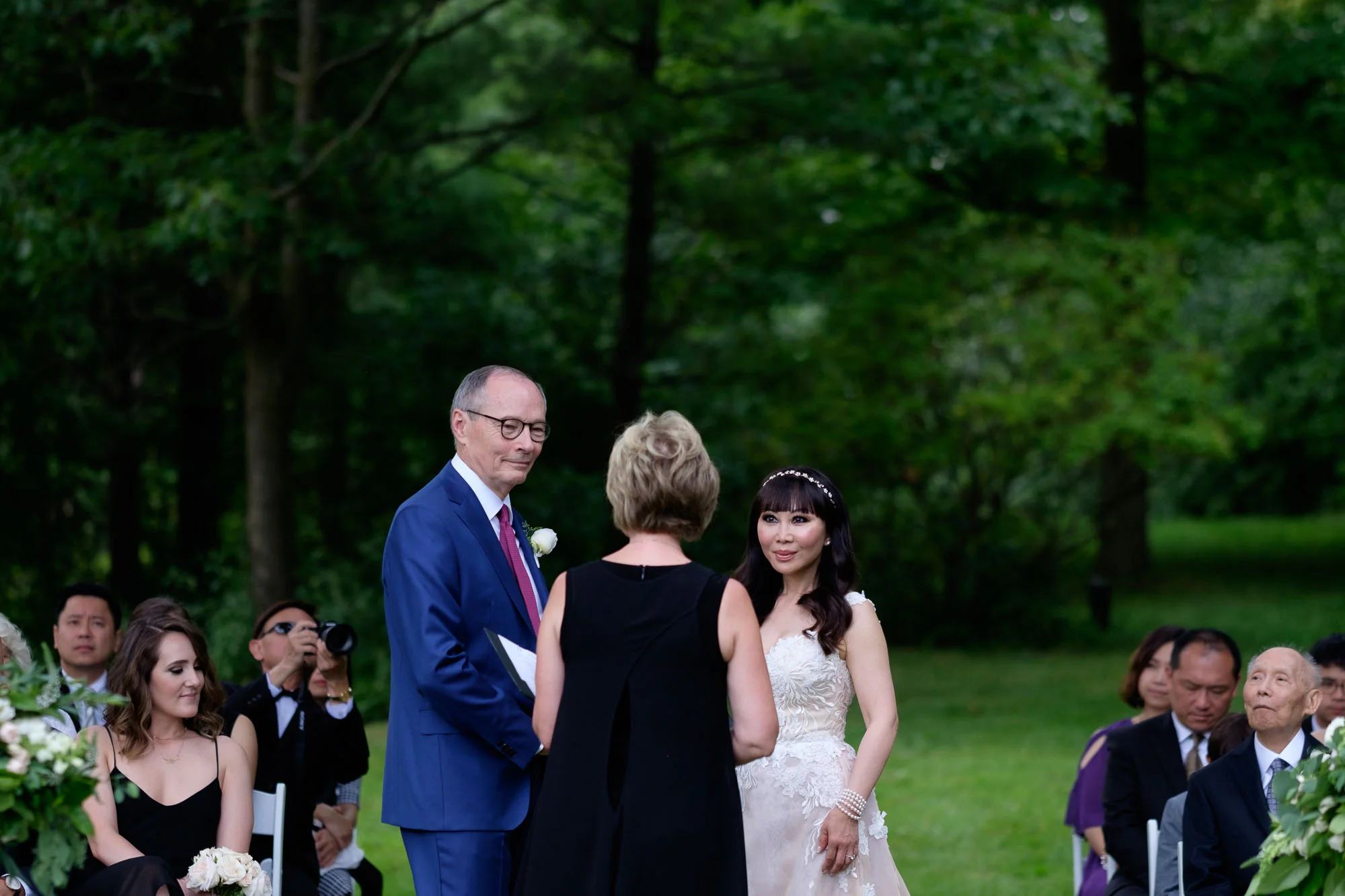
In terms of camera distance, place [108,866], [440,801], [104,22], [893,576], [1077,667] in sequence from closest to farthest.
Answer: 1. [440,801]
2. [108,866]
3. [104,22]
4. [1077,667]
5. [893,576]

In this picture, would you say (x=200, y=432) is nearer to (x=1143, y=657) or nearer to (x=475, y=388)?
(x=1143, y=657)

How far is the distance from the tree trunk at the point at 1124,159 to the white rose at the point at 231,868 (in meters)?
14.4

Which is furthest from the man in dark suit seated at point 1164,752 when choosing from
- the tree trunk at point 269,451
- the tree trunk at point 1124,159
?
the tree trunk at point 1124,159

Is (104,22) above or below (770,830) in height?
above

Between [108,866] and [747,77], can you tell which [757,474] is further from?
[108,866]

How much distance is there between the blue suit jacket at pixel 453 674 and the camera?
3.91 meters

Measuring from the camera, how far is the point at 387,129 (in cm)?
1501

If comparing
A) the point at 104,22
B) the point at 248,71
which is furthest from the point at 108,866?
the point at 248,71

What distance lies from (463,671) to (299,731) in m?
1.92

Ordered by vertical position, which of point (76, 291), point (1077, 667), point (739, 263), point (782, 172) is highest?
point (782, 172)

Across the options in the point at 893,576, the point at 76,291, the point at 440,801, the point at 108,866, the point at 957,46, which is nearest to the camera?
the point at 440,801

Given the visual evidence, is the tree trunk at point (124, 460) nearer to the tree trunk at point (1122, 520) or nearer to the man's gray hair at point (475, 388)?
the tree trunk at point (1122, 520)

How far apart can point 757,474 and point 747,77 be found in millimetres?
4488

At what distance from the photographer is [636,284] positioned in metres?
16.6
